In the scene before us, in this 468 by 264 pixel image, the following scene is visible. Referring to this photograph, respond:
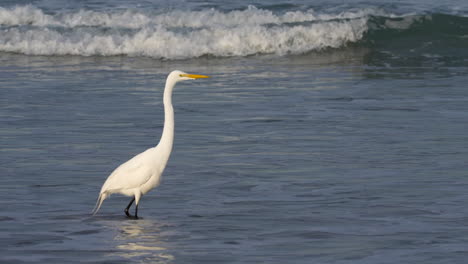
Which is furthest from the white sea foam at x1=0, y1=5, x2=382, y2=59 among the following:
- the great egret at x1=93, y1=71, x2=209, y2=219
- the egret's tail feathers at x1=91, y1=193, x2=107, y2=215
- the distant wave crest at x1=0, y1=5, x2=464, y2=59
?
the egret's tail feathers at x1=91, y1=193, x2=107, y2=215

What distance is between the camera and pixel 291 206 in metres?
8.25

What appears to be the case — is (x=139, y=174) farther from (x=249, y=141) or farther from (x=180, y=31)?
(x=180, y=31)

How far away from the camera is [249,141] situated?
11281 mm

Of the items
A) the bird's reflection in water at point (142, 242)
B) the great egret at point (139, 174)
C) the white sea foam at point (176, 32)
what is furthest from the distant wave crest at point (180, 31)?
the bird's reflection in water at point (142, 242)

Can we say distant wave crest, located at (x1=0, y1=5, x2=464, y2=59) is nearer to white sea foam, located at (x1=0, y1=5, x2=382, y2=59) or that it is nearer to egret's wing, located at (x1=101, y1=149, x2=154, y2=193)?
white sea foam, located at (x1=0, y1=5, x2=382, y2=59)

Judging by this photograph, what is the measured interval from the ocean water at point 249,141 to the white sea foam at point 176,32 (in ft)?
0.24

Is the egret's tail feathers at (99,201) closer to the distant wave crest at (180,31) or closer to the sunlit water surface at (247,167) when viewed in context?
the sunlit water surface at (247,167)

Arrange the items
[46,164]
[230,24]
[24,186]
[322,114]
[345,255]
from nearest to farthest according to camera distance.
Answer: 1. [345,255]
2. [24,186]
3. [46,164]
4. [322,114]
5. [230,24]

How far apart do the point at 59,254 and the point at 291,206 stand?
2.24m

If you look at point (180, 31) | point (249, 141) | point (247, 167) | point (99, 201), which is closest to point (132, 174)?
point (99, 201)

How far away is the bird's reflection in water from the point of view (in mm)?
6809

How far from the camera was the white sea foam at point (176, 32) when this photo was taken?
21906 millimetres

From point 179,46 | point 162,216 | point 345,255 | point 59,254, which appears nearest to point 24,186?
point 162,216

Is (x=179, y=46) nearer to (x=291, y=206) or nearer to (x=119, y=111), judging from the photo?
(x=119, y=111)
